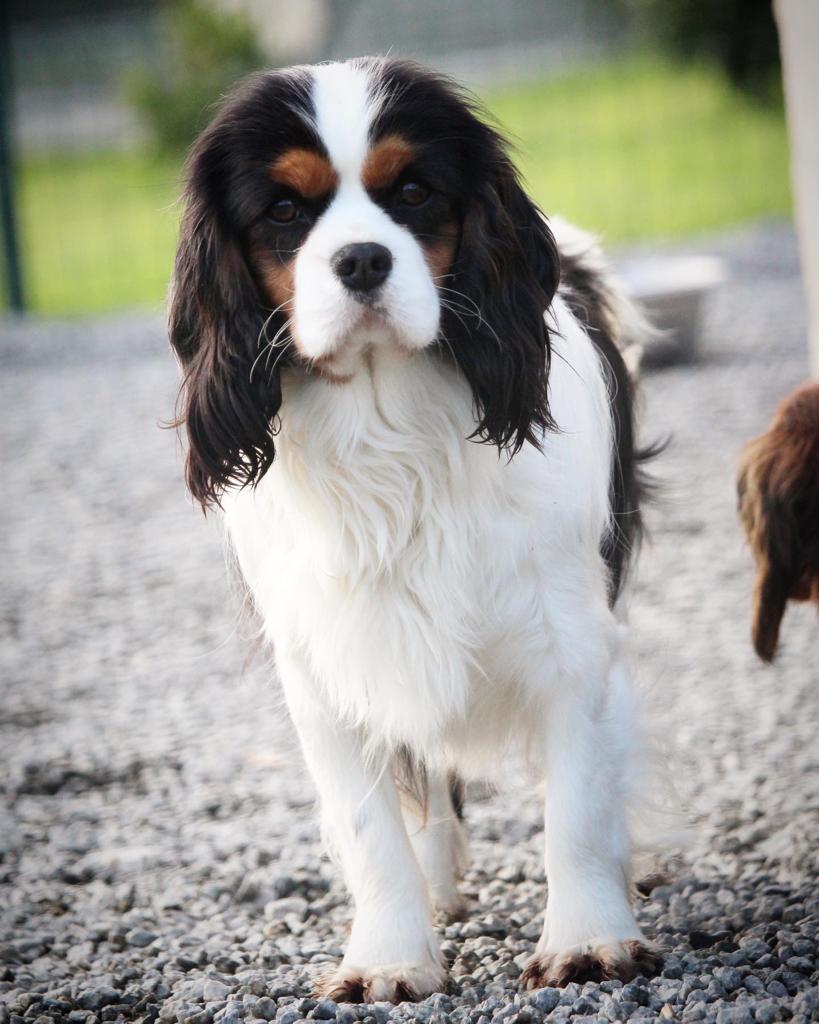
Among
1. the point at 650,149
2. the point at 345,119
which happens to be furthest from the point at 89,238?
the point at 345,119

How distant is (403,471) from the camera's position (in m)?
2.50

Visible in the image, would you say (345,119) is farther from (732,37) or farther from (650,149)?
(732,37)

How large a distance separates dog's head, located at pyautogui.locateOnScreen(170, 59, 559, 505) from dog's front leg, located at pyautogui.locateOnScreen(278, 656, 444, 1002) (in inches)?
19.4

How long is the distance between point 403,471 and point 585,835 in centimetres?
71

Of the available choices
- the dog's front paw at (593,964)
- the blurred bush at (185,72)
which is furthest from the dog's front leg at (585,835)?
the blurred bush at (185,72)

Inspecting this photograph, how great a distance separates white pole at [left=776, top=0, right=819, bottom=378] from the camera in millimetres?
4137

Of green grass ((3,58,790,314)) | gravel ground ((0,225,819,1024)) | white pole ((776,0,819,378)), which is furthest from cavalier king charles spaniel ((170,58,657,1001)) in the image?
green grass ((3,58,790,314))

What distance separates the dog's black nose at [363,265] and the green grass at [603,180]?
9372 mm

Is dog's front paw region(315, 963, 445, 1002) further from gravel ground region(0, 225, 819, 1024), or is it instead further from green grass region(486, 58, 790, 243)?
green grass region(486, 58, 790, 243)

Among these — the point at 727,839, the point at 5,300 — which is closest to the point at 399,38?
the point at 5,300

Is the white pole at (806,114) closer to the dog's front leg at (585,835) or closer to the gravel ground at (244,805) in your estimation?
the gravel ground at (244,805)

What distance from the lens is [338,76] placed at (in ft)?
7.68

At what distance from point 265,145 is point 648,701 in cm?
125

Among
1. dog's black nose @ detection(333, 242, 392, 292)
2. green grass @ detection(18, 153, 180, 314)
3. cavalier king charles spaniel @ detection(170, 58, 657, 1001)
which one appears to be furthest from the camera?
green grass @ detection(18, 153, 180, 314)
